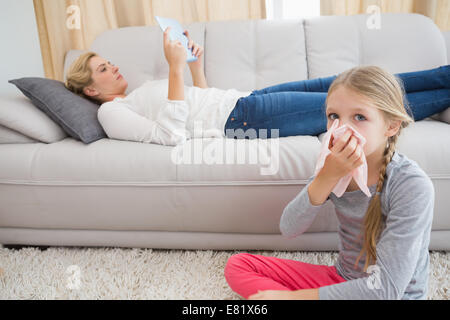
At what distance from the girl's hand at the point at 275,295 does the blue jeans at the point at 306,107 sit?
592 mm

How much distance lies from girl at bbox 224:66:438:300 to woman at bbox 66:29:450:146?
459 millimetres

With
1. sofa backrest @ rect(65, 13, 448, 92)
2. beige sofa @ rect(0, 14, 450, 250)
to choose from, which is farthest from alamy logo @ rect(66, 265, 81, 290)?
sofa backrest @ rect(65, 13, 448, 92)

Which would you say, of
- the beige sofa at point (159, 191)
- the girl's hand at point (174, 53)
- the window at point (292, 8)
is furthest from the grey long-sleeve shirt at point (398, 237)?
the window at point (292, 8)

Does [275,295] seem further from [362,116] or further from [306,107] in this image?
[306,107]

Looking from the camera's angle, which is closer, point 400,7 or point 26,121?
point 26,121

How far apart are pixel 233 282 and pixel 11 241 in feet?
2.96

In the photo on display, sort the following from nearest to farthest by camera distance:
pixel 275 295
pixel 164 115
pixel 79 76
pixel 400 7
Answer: pixel 275 295 < pixel 164 115 < pixel 79 76 < pixel 400 7

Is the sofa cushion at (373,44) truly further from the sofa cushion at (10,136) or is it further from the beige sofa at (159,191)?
the sofa cushion at (10,136)

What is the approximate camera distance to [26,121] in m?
1.12

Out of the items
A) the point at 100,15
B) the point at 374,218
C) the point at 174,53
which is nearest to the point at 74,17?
the point at 100,15

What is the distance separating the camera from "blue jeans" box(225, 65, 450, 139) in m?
1.12

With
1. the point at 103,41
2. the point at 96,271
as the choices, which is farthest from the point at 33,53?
the point at 96,271

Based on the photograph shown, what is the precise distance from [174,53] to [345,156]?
0.81 m

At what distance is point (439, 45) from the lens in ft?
4.81
